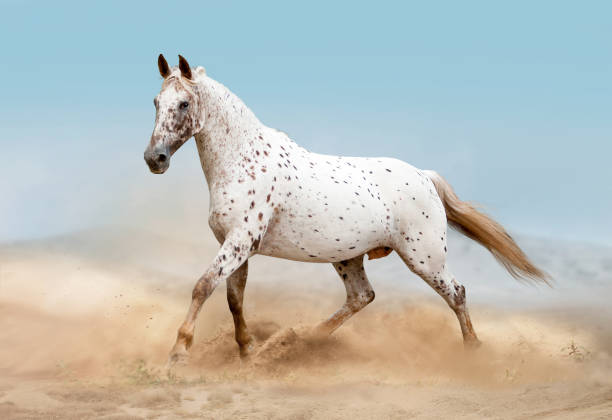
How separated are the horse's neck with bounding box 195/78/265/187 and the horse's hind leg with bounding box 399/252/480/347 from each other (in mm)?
1810

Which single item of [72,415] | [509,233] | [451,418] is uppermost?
[509,233]

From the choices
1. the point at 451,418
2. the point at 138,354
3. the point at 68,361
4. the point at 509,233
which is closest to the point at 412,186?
the point at 509,233

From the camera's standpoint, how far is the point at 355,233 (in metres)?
6.16

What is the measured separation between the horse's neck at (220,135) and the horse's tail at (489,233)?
2.10 meters

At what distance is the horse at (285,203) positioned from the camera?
556 centimetres

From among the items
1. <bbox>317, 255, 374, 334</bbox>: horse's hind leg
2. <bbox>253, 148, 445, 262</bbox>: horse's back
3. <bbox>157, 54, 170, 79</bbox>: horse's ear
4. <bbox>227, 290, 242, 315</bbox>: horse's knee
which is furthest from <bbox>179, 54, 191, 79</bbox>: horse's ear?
<bbox>317, 255, 374, 334</bbox>: horse's hind leg

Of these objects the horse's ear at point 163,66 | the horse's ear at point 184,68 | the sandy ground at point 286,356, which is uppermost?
the horse's ear at point 163,66

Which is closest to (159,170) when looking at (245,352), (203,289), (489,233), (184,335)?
(203,289)

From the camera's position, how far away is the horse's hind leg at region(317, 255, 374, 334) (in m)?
6.79

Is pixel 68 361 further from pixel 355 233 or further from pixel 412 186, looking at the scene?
pixel 412 186

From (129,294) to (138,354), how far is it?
3.89 ft

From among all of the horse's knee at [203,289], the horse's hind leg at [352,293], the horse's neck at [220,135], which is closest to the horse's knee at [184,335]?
the horse's knee at [203,289]

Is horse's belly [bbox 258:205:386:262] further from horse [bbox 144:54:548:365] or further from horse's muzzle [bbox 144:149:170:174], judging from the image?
horse's muzzle [bbox 144:149:170:174]

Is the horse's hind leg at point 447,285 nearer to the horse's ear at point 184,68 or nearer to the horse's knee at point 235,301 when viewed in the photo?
the horse's knee at point 235,301
